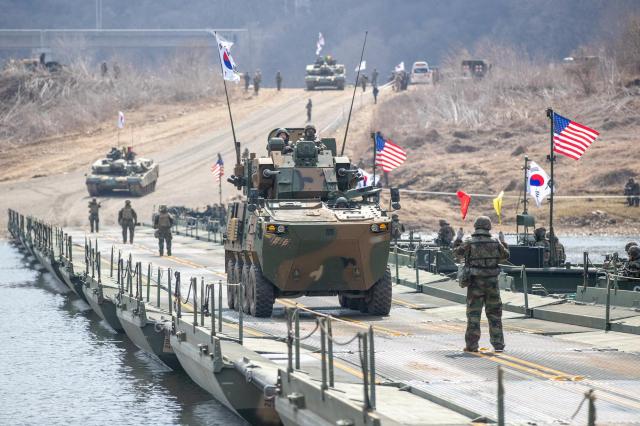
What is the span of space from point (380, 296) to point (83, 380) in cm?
552

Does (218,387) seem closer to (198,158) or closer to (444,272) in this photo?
(444,272)

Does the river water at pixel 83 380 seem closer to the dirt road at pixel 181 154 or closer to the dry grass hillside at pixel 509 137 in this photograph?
the dirt road at pixel 181 154

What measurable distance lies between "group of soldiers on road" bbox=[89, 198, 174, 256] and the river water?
9205 mm

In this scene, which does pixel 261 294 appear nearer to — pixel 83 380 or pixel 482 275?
pixel 83 380

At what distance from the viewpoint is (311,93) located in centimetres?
11006

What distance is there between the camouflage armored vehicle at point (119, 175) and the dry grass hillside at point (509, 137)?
1355 cm

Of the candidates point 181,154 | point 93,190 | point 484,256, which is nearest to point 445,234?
point 484,256

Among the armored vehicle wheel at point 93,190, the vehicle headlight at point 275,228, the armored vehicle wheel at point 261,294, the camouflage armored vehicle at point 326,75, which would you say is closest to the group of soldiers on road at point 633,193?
the armored vehicle wheel at point 93,190

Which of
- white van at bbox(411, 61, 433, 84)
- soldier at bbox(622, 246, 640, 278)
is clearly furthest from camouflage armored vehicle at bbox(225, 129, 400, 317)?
white van at bbox(411, 61, 433, 84)

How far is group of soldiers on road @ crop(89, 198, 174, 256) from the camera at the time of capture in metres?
47.1

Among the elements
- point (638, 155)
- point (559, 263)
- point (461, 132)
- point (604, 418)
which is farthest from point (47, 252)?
point (461, 132)

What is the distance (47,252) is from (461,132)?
1820 inches

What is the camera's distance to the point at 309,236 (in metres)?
25.8

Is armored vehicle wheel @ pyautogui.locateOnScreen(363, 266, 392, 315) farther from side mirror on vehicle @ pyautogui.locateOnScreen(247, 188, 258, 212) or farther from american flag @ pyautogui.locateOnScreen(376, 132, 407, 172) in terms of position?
american flag @ pyautogui.locateOnScreen(376, 132, 407, 172)
